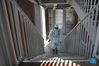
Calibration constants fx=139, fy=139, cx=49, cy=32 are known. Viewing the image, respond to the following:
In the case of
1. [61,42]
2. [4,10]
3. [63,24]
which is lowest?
[61,42]

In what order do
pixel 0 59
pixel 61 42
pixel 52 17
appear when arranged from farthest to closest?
pixel 52 17
pixel 61 42
pixel 0 59

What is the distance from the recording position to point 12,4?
5.26ft

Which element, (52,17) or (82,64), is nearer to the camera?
(82,64)

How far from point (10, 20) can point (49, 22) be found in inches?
322

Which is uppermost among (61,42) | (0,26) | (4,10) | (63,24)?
(4,10)

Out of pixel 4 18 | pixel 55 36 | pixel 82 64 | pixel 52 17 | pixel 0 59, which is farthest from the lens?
pixel 52 17

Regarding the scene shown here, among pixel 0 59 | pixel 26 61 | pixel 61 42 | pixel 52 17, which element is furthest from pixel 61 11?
pixel 0 59

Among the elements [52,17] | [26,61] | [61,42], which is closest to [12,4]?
[26,61]

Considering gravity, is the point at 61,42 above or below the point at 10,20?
below

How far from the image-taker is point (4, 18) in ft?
4.68

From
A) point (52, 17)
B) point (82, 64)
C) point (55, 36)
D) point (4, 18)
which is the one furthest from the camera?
point (52, 17)

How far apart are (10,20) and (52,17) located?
8.14m

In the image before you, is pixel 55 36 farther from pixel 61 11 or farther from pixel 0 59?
pixel 0 59

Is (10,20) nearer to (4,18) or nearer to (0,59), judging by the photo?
(4,18)
